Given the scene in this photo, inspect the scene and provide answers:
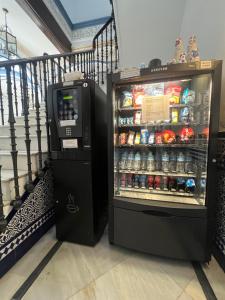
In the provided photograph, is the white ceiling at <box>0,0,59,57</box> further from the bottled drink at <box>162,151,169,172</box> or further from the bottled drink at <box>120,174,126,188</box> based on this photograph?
the bottled drink at <box>162,151,169,172</box>


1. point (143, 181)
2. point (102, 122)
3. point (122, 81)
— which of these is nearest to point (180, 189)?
point (143, 181)

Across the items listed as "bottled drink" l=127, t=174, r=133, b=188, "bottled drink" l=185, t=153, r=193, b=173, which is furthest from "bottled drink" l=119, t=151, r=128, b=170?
"bottled drink" l=185, t=153, r=193, b=173

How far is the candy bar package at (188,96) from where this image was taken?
1456 millimetres

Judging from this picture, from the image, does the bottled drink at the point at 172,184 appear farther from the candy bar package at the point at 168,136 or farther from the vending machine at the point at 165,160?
the candy bar package at the point at 168,136

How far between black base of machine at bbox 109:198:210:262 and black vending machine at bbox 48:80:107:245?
0.27 m

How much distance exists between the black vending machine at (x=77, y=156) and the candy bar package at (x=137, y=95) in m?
0.34

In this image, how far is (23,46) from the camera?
4660 mm

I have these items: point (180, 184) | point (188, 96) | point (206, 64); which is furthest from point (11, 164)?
point (206, 64)

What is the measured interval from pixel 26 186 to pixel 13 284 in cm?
74

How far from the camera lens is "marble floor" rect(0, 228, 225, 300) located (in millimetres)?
1131

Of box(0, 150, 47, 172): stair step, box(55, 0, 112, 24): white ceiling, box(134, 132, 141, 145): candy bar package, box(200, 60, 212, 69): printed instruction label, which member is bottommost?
box(0, 150, 47, 172): stair step

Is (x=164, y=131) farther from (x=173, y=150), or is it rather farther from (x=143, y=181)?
(x=143, y=181)

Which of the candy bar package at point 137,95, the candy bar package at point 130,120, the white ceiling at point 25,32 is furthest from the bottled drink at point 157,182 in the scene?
the white ceiling at point 25,32

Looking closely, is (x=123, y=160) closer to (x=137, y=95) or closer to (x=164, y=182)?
(x=164, y=182)
